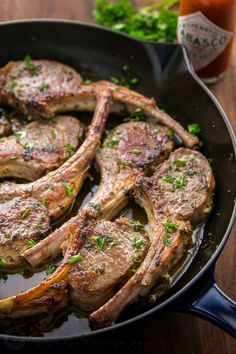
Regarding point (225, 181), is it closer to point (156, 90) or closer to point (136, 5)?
point (156, 90)

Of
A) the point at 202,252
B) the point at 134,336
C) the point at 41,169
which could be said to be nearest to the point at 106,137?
the point at 41,169

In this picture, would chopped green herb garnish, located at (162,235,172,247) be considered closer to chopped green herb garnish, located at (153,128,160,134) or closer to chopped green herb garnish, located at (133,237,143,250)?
chopped green herb garnish, located at (133,237,143,250)

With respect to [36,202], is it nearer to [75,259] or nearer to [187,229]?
[75,259]

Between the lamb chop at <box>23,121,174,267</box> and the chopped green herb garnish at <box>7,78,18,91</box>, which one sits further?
the chopped green herb garnish at <box>7,78,18,91</box>

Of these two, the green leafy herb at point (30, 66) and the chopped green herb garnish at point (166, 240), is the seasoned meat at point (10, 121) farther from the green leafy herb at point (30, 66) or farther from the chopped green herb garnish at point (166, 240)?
the chopped green herb garnish at point (166, 240)

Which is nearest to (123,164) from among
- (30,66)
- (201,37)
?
(30,66)

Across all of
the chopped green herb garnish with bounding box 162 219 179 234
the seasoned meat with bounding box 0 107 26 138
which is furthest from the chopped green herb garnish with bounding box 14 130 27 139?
the chopped green herb garnish with bounding box 162 219 179 234
